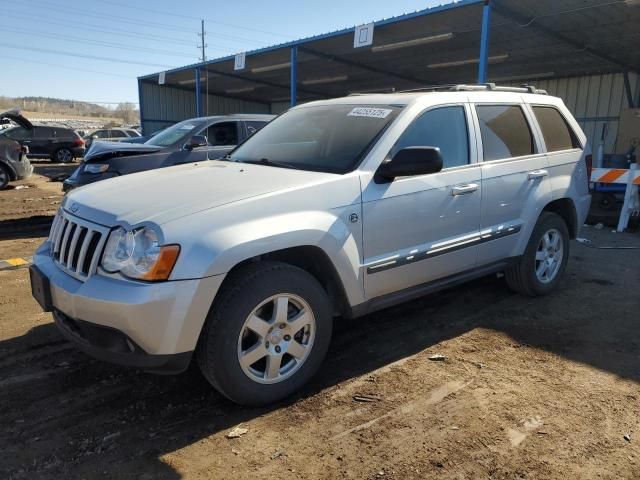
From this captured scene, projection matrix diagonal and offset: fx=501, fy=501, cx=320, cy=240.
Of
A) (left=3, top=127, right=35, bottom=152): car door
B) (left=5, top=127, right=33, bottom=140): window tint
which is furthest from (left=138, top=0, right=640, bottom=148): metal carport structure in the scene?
(left=5, top=127, right=33, bottom=140): window tint

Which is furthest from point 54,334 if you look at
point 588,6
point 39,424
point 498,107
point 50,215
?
point 588,6

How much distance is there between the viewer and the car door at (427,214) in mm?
3244

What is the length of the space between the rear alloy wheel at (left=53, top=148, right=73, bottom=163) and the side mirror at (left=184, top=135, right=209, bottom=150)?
15830mm

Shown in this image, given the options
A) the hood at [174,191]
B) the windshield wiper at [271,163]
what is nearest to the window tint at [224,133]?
the windshield wiper at [271,163]

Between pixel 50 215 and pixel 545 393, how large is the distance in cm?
884

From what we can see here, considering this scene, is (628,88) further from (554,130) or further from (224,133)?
(554,130)

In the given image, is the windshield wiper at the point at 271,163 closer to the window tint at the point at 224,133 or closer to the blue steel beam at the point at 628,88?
the window tint at the point at 224,133

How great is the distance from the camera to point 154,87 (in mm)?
24297

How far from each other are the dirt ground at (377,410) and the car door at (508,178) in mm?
717

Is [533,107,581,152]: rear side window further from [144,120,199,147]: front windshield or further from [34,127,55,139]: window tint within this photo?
[34,127,55,139]: window tint

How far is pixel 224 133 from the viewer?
8617mm

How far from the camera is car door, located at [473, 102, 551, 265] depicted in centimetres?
400

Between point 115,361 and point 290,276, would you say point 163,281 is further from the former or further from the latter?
point 290,276

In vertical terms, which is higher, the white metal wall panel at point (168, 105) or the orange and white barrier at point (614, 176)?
the white metal wall panel at point (168, 105)
